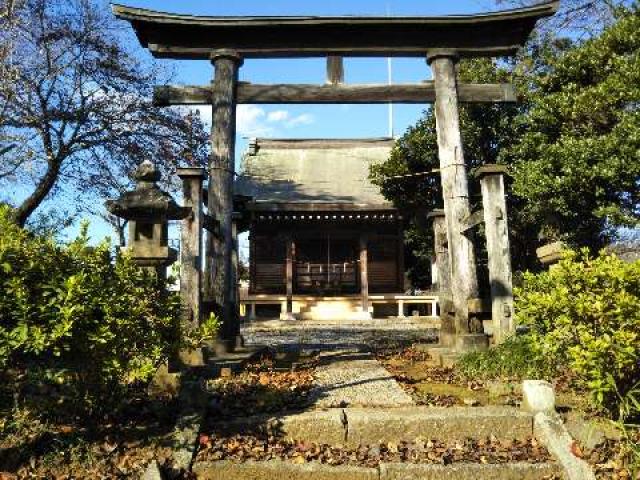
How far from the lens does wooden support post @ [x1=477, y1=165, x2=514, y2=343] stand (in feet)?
21.1

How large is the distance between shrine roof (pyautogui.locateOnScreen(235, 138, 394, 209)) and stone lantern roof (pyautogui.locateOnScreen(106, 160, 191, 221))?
1418cm

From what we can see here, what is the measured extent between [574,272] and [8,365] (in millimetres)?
3982

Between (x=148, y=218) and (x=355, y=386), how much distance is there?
266 cm

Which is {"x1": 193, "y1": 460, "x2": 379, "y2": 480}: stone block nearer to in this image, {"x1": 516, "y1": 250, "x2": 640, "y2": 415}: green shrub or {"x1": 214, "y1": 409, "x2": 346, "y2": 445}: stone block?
{"x1": 214, "y1": 409, "x2": 346, "y2": 445}: stone block

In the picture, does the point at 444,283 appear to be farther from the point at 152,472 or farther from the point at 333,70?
the point at 152,472

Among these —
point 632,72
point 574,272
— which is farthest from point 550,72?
point 574,272

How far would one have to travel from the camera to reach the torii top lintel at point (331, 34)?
7.35m

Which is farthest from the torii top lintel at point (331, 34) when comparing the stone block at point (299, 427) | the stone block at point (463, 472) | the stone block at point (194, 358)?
the stone block at point (463, 472)

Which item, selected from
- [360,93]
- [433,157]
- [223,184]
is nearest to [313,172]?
[433,157]

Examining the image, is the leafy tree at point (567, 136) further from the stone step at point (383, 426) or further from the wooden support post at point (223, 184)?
the stone step at point (383, 426)

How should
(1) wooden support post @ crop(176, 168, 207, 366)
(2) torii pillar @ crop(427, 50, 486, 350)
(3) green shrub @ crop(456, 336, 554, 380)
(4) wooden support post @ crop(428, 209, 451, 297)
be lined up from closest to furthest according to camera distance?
1. (3) green shrub @ crop(456, 336, 554, 380)
2. (1) wooden support post @ crop(176, 168, 207, 366)
3. (2) torii pillar @ crop(427, 50, 486, 350)
4. (4) wooden support post @ crop(428, 209, 451, 297)

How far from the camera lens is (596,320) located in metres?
3.75

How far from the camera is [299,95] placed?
7883 mm

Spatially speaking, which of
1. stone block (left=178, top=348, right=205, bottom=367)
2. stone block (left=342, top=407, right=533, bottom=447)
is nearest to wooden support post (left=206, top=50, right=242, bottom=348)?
stone block (left=178, top=348, right=205, bottom=367)
